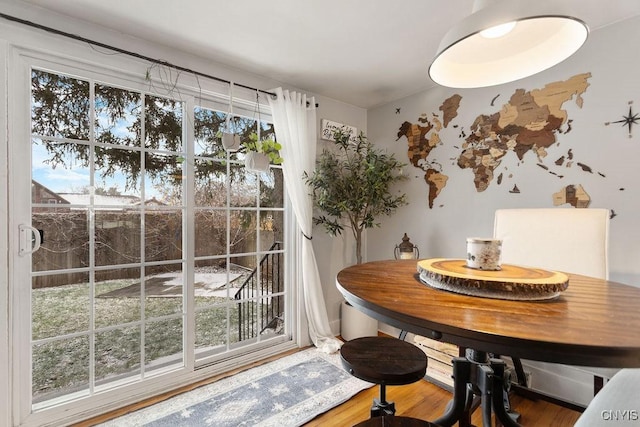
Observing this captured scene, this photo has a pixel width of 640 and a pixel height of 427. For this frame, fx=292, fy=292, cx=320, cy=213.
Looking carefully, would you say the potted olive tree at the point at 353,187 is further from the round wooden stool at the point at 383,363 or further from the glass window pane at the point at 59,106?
the glass window pane at the point at 59,106

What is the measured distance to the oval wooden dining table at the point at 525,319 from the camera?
1.87 ft

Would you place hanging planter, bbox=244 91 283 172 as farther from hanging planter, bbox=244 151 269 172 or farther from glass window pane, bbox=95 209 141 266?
glass window pane, bbox=95 209 141 266

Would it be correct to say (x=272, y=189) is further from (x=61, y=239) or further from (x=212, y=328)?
(x=61, y=239)

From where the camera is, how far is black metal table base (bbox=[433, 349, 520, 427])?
116 cm

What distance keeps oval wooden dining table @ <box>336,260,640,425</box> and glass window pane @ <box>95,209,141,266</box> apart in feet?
5.32

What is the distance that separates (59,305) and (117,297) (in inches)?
11.2

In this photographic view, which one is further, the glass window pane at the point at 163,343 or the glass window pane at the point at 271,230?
the glass window pane at the point at 271,230

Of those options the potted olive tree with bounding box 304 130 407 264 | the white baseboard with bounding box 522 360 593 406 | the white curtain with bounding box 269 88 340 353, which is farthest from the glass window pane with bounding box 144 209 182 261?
the white baseboard with bounding box 522 360 593 406

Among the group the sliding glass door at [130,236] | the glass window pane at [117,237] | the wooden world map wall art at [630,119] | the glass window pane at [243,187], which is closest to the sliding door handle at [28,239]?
the sliding glass door at [130,236]

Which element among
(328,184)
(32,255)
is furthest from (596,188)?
(32,255)

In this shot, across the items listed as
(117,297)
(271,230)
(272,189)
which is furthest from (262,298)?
(117,297)

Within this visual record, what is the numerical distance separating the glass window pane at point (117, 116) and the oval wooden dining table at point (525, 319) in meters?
1.80

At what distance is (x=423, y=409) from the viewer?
1803 millimetres

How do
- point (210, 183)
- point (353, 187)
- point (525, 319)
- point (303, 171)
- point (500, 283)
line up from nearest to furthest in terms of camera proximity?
1. point (525, 319)
2. point (500, 283)
3. point (210, 183)
4. point (303, 171)
5. point (353, 187)
